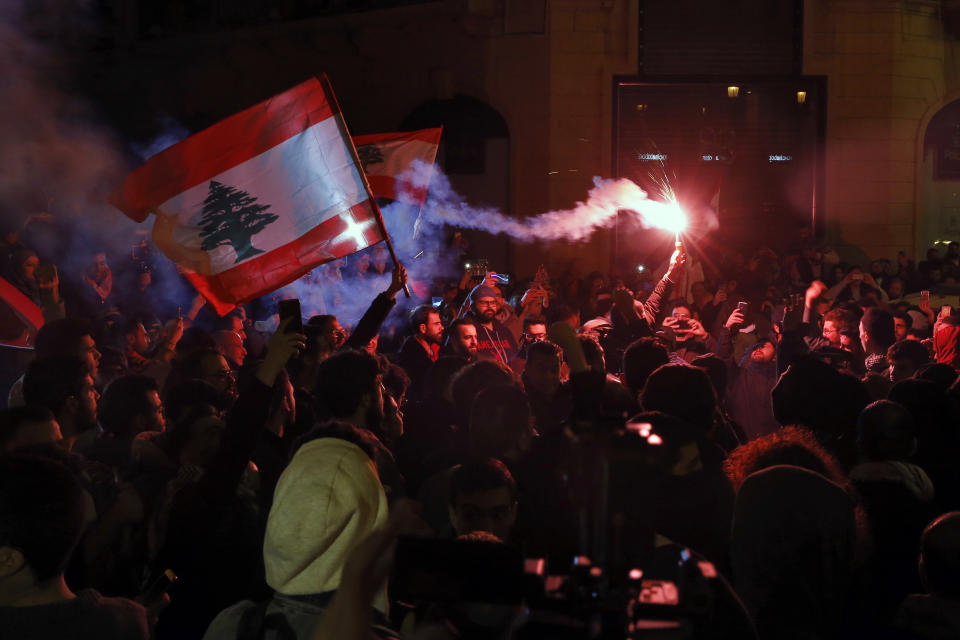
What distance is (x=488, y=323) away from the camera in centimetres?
891

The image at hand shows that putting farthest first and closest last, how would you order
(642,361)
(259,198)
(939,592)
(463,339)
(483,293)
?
(483,293)
(463,339)
(259,198)
(642,361)
(939,592)

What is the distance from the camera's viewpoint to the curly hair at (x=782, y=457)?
3535 millimetres

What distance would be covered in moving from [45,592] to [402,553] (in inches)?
58.8

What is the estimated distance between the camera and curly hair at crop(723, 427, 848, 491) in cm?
354

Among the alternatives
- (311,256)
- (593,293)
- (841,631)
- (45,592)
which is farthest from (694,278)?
(45,592)

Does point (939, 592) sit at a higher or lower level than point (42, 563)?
lower

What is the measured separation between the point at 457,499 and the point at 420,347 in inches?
177

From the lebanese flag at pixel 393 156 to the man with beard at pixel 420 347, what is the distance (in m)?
1.40

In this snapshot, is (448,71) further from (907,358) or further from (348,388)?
(348,388)

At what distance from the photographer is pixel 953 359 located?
8156 mm

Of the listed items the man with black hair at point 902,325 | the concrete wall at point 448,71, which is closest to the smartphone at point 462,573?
the man with black hair at point 902,325

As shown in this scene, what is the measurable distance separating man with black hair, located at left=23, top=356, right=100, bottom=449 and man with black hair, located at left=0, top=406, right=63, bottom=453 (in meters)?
0.71

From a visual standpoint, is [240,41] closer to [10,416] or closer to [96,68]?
[96,68]

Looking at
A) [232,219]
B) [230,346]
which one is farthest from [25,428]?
[230,346]
